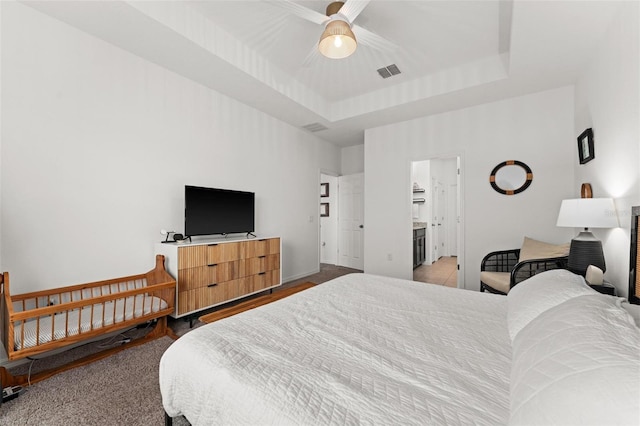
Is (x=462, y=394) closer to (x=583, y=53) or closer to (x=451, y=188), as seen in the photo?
(x=583, y=53)

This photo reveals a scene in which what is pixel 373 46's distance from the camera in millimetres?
2467

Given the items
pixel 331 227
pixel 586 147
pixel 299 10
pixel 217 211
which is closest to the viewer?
pixel 299 10

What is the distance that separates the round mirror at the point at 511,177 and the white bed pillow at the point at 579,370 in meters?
3.10

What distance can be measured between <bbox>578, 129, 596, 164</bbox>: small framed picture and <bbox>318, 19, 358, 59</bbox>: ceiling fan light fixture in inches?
96.0

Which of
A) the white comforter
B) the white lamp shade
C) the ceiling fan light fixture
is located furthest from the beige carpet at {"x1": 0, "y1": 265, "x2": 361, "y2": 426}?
the white lamp shade

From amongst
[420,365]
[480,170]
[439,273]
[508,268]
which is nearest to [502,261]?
[508,268]

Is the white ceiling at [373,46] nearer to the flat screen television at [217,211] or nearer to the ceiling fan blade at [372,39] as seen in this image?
the ceiling fan blade at [372,39]

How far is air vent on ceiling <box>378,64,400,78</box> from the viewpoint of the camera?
337 cm

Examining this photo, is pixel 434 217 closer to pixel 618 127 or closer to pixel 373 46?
pixel 618 127

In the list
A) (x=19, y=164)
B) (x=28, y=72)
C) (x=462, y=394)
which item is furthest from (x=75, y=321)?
(x=462, y=394)

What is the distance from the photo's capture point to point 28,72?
217cm

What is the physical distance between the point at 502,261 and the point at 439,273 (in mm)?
1796

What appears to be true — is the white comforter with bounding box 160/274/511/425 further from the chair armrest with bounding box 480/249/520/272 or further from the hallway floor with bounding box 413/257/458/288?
the hallway floor with bounding box 413/257/458/288

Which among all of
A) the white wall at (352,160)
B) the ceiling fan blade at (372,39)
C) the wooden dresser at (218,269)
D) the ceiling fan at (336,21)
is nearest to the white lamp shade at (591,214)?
the ceiling fan blade at (372,39)
